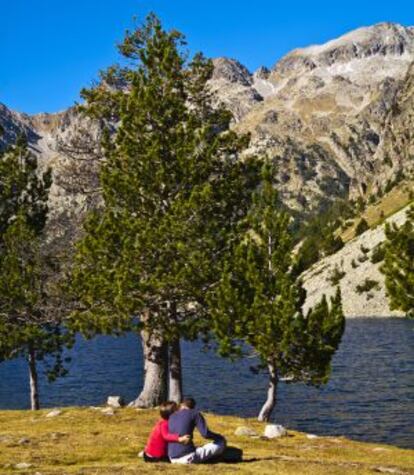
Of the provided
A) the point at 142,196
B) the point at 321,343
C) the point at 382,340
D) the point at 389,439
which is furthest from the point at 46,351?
the point at 382,340

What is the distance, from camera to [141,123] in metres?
37.5

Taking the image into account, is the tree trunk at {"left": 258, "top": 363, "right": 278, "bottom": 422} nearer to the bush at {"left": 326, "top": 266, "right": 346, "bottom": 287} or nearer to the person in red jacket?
the person in red jacket

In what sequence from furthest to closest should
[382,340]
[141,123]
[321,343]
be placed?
1. [382,340]
2. [141,123]
3. [321,343]

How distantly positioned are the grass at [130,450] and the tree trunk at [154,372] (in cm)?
221

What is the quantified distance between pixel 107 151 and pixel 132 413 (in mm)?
15033

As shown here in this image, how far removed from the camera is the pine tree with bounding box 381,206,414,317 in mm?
33594

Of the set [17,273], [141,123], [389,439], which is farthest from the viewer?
[389,439]

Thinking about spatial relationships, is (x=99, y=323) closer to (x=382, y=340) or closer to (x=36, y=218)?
(x=36, y=218)

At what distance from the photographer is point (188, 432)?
2189 centimetres

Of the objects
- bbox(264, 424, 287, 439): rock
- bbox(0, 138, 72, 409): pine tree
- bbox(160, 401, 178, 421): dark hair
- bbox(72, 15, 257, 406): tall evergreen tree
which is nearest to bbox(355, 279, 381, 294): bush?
bbox(0, 138, 72, 409): pine tree

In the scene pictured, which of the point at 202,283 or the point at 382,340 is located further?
the point at 382,340

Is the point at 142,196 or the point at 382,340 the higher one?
the point at 142,196

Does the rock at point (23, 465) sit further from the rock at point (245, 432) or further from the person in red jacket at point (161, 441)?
the rock at point (245, 432)

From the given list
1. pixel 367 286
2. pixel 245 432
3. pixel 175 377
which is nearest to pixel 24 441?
pixel 245 432
